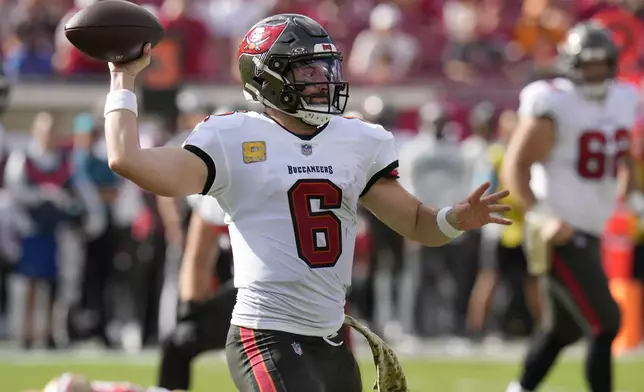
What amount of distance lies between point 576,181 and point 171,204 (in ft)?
10.8

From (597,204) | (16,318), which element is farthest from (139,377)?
(597,204)

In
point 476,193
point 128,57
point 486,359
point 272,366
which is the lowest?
point 486,359

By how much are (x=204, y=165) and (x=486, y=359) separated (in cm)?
588

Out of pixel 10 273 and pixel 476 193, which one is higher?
pixel 476 193

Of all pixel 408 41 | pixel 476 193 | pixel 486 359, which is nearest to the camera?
pixel 476 193

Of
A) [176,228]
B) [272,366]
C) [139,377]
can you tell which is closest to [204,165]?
A: [272,366]

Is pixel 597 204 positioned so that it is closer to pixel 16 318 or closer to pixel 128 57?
pixel 128 57

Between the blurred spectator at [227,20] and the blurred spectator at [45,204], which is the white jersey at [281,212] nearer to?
the blurred spectator at [45,204]

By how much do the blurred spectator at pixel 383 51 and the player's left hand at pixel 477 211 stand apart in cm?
731

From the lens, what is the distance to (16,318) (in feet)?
32.2

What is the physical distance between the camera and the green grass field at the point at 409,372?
305 inches

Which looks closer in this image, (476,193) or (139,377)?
(476,193)

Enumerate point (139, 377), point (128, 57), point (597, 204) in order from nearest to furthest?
point (128, 57)
point (597, 204)
point (139, 377)

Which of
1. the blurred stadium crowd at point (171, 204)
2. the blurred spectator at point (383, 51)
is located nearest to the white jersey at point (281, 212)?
the blurred stadium crowd at point (171, 204)
